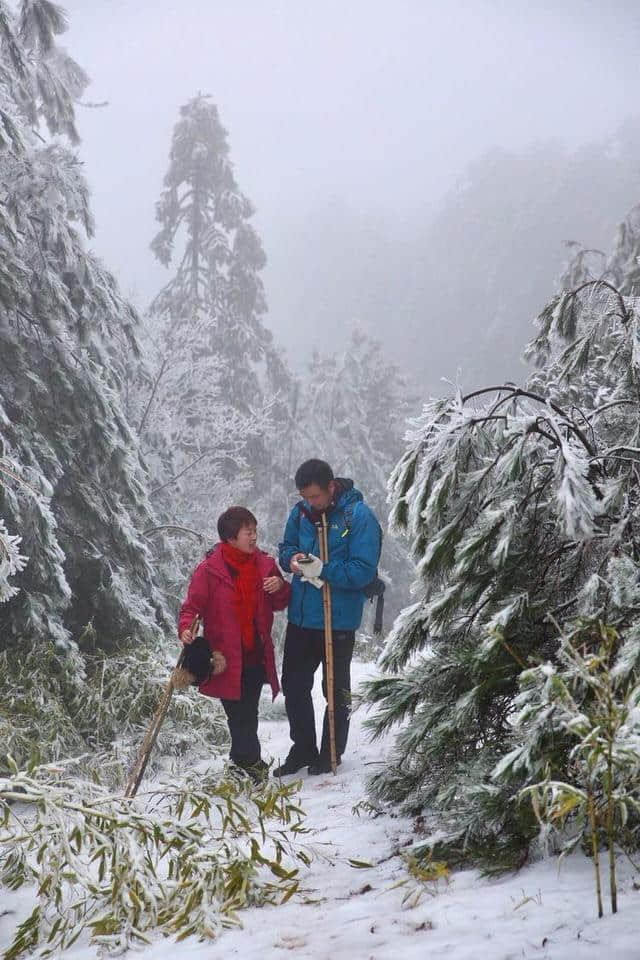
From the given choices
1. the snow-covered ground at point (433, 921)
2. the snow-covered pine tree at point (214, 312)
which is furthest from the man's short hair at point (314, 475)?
the snow-covered pine tree at point (214, 312)

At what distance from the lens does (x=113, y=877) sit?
2.59m

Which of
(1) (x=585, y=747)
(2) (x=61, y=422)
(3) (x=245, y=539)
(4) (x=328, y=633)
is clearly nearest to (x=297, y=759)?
(4) (x=328, y=633)

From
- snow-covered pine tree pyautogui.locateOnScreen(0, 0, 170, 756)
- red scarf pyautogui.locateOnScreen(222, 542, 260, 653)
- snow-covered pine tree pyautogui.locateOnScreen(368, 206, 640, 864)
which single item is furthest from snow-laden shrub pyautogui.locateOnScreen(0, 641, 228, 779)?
snow-covered pine tree pyautogui.locateOnScreen(368, 206, 640, 864)

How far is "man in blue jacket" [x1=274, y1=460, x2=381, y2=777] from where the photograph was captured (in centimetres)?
490

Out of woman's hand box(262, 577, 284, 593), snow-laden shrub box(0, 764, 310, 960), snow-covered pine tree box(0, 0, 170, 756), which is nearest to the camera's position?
snow-laden shrub box(0, 764, 310, 960)

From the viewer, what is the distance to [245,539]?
4848 mm

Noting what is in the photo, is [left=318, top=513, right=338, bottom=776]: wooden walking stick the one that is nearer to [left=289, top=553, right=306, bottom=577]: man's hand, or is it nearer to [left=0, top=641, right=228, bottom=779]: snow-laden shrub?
[left=289, top=553, right=306, bottom=577]: man's hand

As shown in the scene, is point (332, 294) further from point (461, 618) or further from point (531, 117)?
point (461, 618)

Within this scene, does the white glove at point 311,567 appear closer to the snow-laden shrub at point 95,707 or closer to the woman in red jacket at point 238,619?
the woman in red jacket at point 238,619

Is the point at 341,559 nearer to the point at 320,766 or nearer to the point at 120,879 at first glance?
the point at 320,766

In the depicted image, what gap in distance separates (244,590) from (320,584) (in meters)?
0.51

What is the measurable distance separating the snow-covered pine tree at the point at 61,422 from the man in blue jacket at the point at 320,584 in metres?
1.78

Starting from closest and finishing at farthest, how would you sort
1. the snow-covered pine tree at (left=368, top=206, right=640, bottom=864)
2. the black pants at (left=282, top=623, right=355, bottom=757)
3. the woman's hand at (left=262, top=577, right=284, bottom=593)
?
the snow-covered pine tree at (left=368, top=206, right=640, bottom=864), the woman's hand at (left=262, top=577, right=284, bottom=593), the black pants at (left=282, top=623, right=355, bottom=757)

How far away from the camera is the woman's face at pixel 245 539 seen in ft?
15.9
